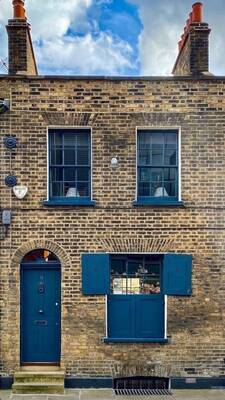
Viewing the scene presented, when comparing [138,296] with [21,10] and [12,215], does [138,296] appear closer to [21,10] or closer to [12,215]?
[12,215]

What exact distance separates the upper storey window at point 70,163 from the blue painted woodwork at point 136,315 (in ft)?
8.37

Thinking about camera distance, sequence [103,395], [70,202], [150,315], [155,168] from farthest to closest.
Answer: [155,168]
[150,315]
[70,202]
[103,395]

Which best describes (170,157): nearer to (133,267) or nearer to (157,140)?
(157,140)

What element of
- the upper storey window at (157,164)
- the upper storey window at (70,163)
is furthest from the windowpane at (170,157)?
the upper storey window at (70,163)

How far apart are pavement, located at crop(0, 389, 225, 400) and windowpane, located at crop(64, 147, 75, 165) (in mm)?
5114

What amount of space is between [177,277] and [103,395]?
301 cm

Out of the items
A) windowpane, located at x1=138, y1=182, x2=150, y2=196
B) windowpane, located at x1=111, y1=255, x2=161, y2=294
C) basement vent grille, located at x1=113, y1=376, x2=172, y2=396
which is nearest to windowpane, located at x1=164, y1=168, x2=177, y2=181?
windowpane, located at x1=138, y1=182, x2=150, y2=196

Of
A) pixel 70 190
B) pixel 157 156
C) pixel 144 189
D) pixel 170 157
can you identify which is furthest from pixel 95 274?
pixel 170 157

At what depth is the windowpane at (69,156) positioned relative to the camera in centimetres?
973

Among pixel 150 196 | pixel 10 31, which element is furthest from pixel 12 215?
pixel 10 31

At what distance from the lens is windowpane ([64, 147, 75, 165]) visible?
9727 mm

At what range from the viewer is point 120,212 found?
378 inches

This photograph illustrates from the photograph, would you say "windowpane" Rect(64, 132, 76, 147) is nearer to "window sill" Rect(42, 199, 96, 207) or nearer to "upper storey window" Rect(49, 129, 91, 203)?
"upper storey window" Rect(49, 129, 91, 203)

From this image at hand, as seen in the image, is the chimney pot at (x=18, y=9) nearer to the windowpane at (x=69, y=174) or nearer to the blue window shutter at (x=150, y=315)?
the windowpane at (x=69, y=174)
